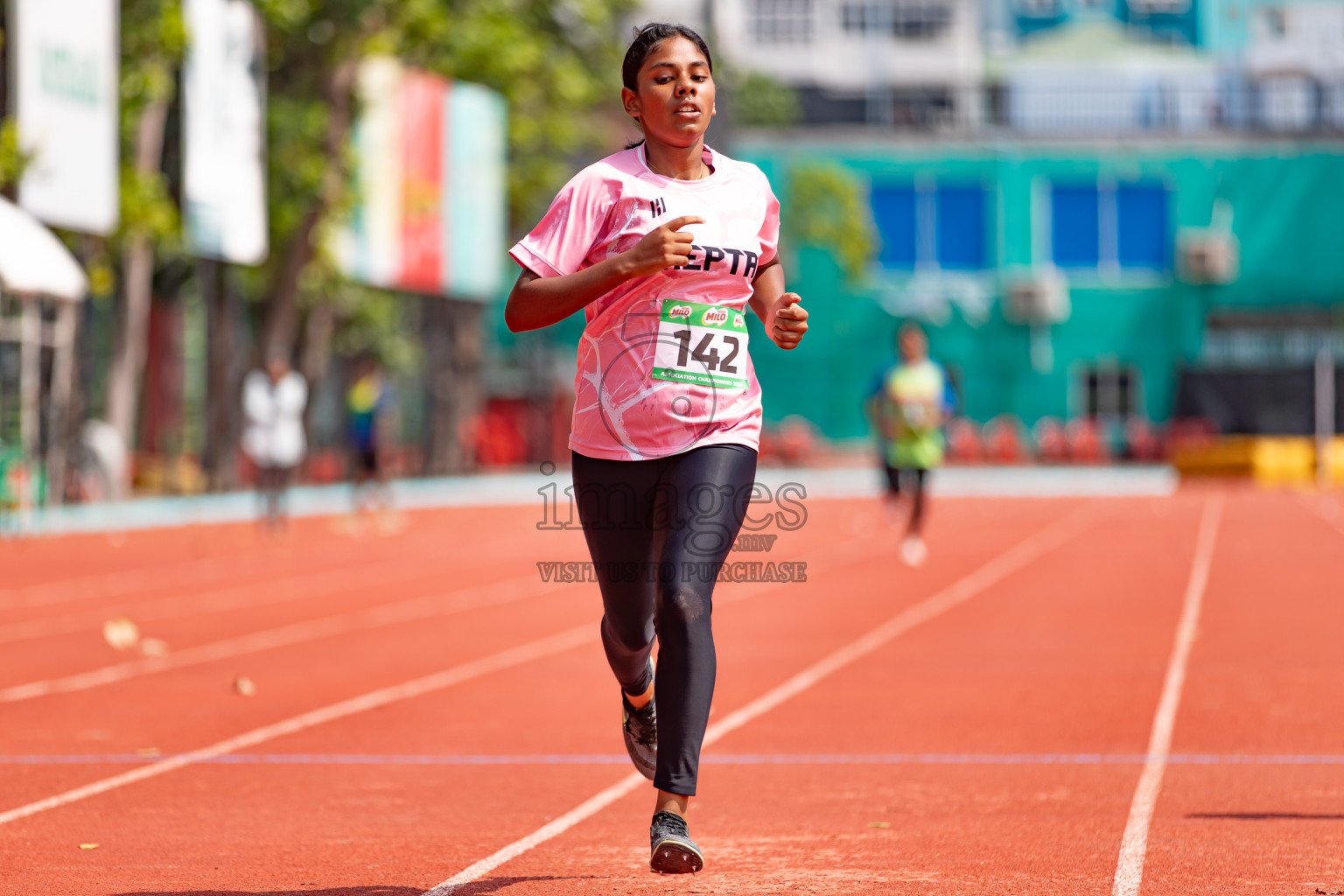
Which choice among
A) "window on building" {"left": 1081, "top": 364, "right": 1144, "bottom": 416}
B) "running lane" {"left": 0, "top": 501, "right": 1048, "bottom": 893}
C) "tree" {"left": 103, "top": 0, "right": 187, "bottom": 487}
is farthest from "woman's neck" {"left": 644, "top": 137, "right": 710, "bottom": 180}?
"window on building" {"left": 1081, "top": 364, "right": 1144, "bottom": 416}

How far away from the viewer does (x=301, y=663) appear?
11.6m

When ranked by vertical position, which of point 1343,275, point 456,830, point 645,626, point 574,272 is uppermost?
point 1343,275

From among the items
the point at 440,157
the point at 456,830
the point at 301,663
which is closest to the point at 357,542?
the point at 301,663

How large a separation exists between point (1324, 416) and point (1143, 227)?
11.1 m

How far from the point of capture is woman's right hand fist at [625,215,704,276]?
5.18 m

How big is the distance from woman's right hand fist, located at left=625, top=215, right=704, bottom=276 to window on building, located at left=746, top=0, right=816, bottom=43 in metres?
55.3

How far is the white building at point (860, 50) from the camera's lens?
188 feet

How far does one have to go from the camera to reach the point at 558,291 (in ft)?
17.5

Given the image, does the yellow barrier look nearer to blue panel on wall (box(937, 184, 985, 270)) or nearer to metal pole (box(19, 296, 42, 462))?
blue panel on wall (box(937, 184, 985, 270))

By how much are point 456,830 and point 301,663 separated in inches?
207

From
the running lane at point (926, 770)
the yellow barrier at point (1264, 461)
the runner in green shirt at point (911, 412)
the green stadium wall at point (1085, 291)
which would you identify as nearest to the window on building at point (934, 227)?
the green stadium wall at point (1085, 291)

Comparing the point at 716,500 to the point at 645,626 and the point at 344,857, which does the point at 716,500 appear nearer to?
the point at 645,626

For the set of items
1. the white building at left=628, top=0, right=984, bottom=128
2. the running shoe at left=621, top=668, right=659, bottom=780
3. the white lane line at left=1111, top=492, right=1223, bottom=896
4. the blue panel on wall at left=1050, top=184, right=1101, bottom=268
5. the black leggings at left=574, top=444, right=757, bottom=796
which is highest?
the white building at left=628, top=0, right=984, bottom=128

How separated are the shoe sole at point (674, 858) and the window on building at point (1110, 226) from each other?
4797cm
